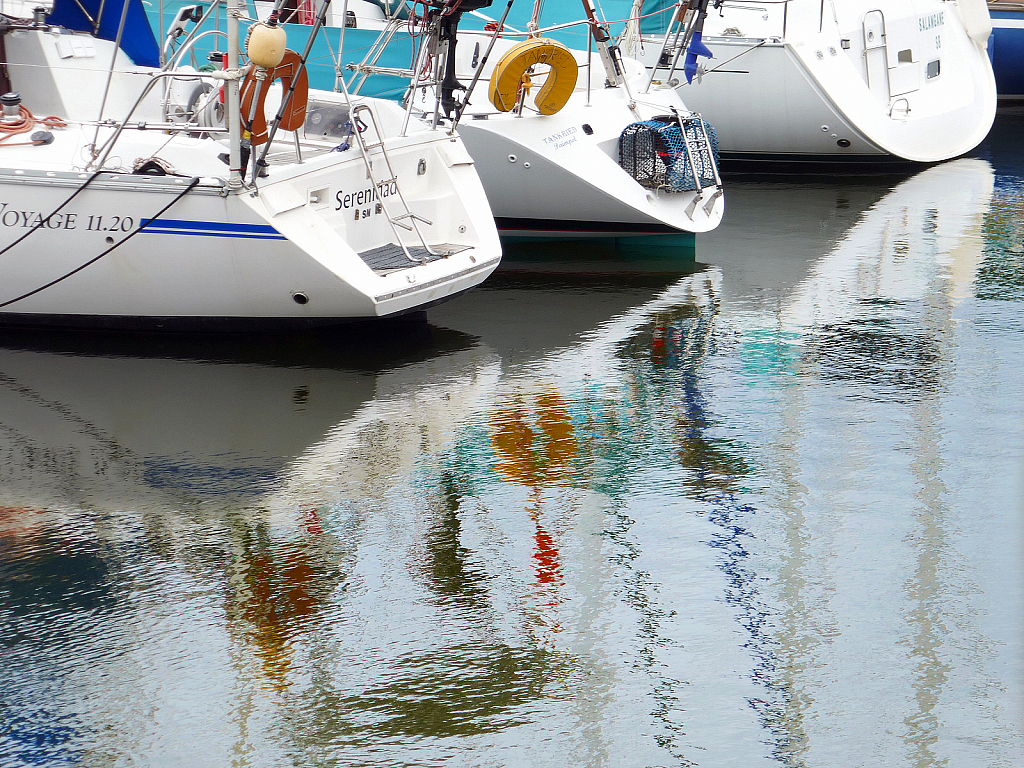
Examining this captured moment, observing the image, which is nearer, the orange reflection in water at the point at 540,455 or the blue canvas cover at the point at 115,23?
the orange reflection in water at the point at 540,455

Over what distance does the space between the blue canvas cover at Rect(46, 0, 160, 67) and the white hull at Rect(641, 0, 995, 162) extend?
538 cm

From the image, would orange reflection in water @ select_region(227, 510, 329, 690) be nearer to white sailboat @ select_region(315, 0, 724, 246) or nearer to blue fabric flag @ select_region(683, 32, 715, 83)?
white sailboat @ select_region(315, 0, 724, 246)

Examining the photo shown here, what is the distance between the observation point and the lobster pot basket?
9266 mm

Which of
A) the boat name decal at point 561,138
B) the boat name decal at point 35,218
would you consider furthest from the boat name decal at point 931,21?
the boat name decal at point 35,218

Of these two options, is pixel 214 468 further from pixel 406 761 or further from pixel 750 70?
pixel 750 70

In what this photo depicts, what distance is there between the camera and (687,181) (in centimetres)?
940

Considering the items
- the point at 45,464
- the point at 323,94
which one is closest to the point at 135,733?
the point at 45,464

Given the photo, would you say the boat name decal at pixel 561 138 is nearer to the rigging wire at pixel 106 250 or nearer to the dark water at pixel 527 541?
the dark water at pixel 527 541

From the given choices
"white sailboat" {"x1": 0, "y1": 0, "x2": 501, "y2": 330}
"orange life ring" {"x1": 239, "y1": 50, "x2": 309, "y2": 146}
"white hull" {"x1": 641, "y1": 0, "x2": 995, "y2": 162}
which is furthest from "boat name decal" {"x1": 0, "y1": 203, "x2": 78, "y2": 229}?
"white hull" {"x1": 641, "y1": 0, "x2": 995, "y2": 162}

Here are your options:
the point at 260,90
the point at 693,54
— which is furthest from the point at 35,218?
the point at 693,54

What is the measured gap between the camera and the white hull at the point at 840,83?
493 inches

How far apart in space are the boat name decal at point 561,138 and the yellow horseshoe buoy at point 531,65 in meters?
0.25

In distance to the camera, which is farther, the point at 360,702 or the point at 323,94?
the point at 323,94

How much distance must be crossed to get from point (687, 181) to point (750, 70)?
12.5ft
